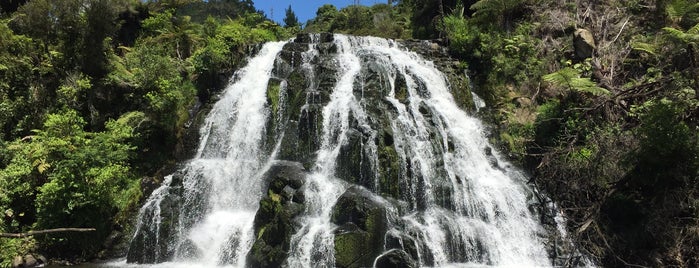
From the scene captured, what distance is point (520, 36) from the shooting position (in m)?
18.8

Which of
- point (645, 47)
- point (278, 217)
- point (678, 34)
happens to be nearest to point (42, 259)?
point (278, 217)

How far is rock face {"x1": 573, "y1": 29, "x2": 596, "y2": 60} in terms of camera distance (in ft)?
51.8

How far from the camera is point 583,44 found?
1603 centimetres

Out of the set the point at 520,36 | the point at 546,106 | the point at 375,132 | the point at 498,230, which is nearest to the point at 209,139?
the point at 375,132

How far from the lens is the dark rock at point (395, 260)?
9.59 metres

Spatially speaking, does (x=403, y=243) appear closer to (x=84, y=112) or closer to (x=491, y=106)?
(x=491, y=106)

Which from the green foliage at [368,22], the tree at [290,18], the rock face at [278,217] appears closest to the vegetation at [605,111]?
the rock face at [278,217]

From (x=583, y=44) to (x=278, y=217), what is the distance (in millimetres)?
13183

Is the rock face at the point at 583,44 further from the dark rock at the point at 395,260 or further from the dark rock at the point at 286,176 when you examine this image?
the dark rock at the point at 286,176

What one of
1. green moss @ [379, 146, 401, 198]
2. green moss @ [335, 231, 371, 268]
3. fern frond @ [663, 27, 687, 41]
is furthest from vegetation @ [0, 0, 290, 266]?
fern frond @ [663, 27, 687, 41]

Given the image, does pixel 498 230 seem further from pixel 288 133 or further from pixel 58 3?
pixel 58 3

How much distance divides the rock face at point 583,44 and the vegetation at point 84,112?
14.2 m

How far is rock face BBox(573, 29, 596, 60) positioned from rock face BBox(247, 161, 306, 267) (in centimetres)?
1148

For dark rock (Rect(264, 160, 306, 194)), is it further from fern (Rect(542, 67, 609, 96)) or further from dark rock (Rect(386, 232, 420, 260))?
fern (Rect(542, 67, 609, 96))
